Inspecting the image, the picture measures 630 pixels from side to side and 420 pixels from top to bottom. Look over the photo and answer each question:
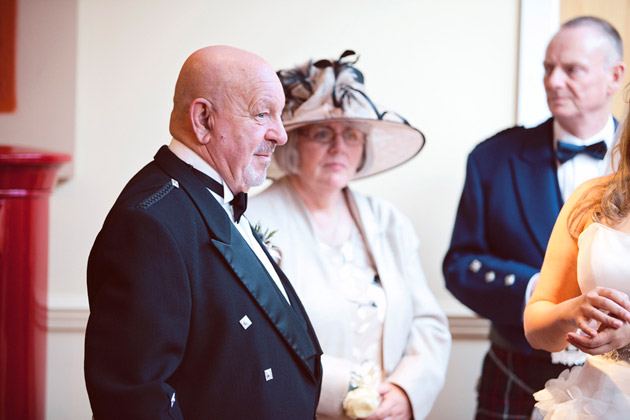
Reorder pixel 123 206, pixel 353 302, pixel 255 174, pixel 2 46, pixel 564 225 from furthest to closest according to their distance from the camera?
pixel 2 46
pixel 353 302
pixel 564 225
pixel 255 174
pixel 123 206

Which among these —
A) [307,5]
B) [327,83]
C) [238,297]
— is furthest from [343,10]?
[238,297]

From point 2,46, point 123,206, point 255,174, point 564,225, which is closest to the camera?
point 123,206

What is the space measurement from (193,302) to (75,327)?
2068 mm

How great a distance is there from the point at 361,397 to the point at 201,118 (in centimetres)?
111

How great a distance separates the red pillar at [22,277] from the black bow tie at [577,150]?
1.78 m

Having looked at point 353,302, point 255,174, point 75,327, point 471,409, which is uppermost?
point 255,174

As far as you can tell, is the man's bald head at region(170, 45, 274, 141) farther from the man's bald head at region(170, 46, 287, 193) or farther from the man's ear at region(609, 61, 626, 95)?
the man's ear at region(609, 61, 626, 95)

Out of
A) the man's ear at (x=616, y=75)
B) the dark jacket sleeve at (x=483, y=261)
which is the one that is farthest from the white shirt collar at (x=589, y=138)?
the dark jacket sleeve at (x=483, y=261)

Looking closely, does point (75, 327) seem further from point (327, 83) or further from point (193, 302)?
point (193, 302)

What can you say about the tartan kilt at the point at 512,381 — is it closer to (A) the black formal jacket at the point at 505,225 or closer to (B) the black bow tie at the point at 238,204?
(A) the black formal jacket at the point at 505,225

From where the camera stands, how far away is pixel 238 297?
4.86 feet

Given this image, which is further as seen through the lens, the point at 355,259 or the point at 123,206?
the point at 355,259

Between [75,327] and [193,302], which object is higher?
[193,302]

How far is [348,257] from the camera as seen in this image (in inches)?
98.8
